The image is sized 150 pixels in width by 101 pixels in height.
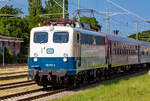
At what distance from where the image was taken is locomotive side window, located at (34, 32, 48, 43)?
15.2 metres

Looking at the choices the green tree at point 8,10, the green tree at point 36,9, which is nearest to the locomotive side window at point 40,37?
the green tree at point 8,10

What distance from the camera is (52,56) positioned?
48.3ft

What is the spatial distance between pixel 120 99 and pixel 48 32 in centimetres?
584

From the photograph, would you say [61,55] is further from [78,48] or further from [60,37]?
[78,48]

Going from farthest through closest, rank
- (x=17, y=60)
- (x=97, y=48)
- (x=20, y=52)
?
1. (x=20, y=52)
2. (x=17, y=60)
3. (x=97, y=48)

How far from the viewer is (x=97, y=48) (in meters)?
17.8

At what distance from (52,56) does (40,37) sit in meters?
1.33

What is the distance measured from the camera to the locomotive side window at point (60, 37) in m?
14.8

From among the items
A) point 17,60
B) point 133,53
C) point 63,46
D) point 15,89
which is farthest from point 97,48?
point 17,60

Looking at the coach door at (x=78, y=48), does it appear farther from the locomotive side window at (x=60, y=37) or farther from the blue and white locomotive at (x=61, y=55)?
the locomotive side window at (x=60, y=37)

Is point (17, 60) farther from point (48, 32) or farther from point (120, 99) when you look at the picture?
point (120, 99)

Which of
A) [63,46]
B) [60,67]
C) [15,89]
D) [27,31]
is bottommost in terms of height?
[15,89]

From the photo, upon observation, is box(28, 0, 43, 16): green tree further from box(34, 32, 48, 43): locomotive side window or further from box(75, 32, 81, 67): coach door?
box(75, 32, 81, 67): coach door

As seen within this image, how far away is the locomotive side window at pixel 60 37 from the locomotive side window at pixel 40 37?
1.67 feet
